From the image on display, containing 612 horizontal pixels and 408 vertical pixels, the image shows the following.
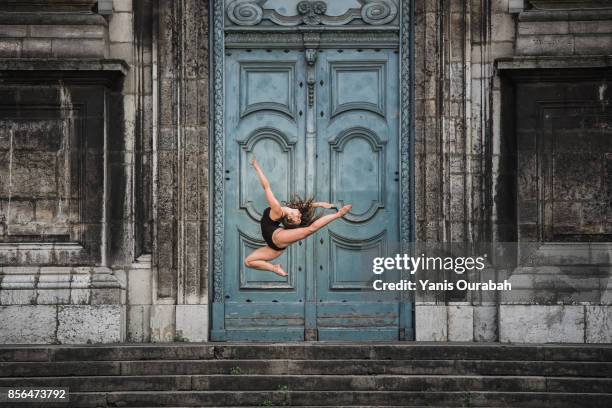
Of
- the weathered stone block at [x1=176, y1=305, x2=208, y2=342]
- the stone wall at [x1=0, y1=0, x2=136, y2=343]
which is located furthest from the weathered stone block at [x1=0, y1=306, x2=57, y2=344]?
the weathered stone block at [x1=176, y1=305, x2=208, y2=342]

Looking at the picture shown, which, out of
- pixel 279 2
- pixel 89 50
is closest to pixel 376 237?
pixel 279 2

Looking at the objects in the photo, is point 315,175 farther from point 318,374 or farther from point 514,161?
point 318,374

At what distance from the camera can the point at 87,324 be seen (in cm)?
1270

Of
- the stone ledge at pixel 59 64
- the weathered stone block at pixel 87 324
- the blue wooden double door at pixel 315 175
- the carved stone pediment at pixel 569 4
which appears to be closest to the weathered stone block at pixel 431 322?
the blue wooden double door at pixel 315 175

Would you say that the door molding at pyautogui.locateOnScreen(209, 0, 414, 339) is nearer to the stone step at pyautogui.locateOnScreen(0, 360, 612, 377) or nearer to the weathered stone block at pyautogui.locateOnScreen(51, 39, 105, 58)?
the weathered stone block at pyautogui.locateOnScreen(51, 39, 105, 58)

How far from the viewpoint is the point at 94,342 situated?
1265cm

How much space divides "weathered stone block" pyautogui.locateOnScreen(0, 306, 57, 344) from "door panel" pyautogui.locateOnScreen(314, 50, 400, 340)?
2.75m

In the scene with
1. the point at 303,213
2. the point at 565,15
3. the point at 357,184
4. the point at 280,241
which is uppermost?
the point at 565,15

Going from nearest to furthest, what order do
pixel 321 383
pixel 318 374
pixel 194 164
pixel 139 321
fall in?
1. pixel 321 383
2. pixel 318 374
3. pixel 139 321
4. pixel 194 164

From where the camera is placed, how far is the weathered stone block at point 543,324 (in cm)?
1266

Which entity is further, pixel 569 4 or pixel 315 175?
pixel 315 175

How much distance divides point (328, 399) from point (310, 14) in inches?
178

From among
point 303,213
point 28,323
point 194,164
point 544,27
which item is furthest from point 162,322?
point 544,27

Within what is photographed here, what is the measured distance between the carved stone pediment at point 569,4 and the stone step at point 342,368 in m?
3.80
